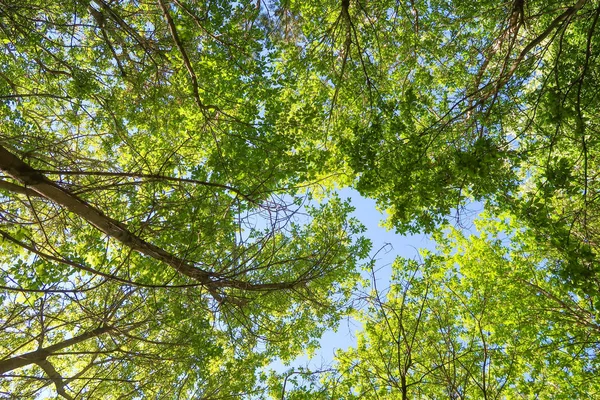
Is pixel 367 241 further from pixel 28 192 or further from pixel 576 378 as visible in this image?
pixel 28 192

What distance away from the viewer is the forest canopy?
4.20 metres

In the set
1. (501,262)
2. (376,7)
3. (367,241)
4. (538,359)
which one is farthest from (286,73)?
(538,359)

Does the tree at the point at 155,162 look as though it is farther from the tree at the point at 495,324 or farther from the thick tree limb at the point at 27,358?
the tree at the point at 495,324

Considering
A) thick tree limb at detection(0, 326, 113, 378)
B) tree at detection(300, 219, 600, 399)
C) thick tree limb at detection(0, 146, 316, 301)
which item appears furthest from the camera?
tree at detection(300, 219, 600, 399)

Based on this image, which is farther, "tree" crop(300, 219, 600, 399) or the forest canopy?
"tree" crop(300, 219, 600, 399)

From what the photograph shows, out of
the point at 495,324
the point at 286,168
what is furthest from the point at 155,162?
the point at 495,324

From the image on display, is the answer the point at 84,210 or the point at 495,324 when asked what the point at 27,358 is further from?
the point at 495,324

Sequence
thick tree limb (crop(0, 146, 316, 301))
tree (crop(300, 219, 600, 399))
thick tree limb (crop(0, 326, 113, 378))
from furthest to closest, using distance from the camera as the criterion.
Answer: tree (crop(300, 219, 600, 399)), thick tree limb (crop(0, 326, 113, 378)), thick tree limb (crop(0, 146, 316, 301))

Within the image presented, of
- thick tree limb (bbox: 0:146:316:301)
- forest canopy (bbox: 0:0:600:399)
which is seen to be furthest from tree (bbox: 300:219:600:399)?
thick tree limb (bbox: 0:146:316:301)

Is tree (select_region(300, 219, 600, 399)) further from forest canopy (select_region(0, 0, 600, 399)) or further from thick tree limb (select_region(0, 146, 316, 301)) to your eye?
thick tree limb (select_region(0, 146, 316, 301))

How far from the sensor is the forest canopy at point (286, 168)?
4.20 m

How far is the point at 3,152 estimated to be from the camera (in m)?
2.80

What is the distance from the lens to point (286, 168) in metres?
5.93

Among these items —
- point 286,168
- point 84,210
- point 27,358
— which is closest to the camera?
point 84,210
